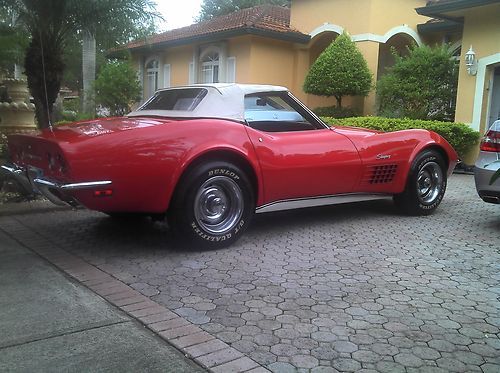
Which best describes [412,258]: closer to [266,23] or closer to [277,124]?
[277,124]

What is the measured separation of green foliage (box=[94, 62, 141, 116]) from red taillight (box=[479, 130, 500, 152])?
1542 cm

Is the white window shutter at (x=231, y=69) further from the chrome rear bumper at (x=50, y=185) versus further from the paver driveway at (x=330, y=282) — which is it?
the chrome rear bumper at (x=50, y=185)

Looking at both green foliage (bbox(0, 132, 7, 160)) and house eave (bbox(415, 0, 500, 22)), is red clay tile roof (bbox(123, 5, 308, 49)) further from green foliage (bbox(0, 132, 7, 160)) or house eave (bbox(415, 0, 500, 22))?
green foliage (bbox(0, 132, 7, 160))

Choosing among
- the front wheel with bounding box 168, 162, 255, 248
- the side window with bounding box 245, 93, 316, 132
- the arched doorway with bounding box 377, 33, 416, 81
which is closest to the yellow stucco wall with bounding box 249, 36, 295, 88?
the arched doorway with bounding box 377, 33, 416, 81

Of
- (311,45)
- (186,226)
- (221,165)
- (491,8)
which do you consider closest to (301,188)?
(221,165)

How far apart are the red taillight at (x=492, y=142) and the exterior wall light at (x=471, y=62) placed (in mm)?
6957

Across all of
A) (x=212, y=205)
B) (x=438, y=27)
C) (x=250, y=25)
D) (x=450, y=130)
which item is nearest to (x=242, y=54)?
(x=250, y=25)

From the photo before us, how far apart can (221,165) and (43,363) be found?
250 cm

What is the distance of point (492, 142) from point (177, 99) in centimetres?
356

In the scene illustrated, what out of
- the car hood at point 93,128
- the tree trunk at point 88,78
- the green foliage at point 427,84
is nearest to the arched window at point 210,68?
the tree trunk at point 88,78

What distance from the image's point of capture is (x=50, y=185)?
4.39m

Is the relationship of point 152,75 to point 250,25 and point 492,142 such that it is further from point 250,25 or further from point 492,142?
point 492,142

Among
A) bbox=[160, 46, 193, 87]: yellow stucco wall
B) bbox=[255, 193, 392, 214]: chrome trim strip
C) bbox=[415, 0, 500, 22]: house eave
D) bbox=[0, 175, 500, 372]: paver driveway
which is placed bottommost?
bbox=[0, 175, 500, 372]: paver driveway

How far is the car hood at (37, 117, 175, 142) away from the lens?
4.43m
